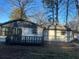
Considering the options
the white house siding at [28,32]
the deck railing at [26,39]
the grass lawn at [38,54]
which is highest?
the white house siding at [28,32]

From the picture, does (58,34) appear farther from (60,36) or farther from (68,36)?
(68,36)

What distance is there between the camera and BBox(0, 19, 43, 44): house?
3456 centimetres

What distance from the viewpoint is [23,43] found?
3416cm

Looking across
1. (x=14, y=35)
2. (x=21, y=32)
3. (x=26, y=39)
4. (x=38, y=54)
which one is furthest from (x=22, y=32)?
(x=38, y=54)

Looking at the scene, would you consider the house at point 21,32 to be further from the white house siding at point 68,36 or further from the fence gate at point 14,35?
the white house siding at point 68,36

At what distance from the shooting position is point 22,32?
119ft

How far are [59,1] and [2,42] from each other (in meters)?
20.9

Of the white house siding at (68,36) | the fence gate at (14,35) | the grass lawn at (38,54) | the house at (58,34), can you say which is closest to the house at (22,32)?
the fence gate at (14,35)

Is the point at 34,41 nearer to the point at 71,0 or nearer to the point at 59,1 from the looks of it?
the point at 71,0

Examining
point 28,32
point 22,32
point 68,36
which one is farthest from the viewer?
point 68,36

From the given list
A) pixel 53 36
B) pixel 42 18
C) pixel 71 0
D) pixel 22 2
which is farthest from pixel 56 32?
pixel 42 18

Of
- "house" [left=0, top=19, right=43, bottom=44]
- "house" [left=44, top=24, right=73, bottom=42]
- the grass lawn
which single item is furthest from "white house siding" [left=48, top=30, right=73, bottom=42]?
the grass lawn

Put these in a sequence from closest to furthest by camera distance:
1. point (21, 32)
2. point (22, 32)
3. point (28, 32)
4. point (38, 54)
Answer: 1. point (38, 54)
2. point (21, 32)
3. point (22, 32)
4. point (28, 32)

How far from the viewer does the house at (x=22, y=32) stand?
3456 cm
